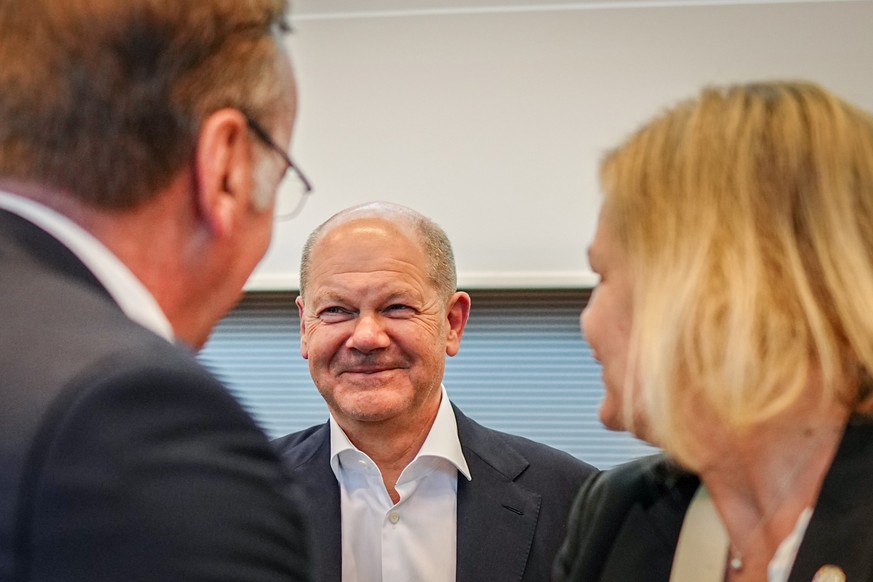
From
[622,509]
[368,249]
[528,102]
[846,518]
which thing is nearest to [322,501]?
[368,249]

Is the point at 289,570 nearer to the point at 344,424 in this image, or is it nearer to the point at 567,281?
the point at 344,424

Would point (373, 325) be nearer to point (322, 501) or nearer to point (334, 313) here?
point (334, 313)

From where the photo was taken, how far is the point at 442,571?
2053mm

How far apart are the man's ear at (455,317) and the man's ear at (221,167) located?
1425 millimetres

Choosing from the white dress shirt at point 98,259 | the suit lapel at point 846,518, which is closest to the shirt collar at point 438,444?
the suit lapel at point 846,518

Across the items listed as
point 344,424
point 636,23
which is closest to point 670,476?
point 344,424

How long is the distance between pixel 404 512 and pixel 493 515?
0.18m

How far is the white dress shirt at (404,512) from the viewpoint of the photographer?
2.03 meters

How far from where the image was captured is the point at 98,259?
0.85 metres

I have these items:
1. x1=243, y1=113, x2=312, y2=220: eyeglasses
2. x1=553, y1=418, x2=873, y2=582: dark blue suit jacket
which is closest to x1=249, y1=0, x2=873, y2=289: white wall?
x1=553, y1=418, x2=873, y2=582: dark blue suit jacket

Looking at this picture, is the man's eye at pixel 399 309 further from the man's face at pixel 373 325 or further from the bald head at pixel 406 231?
the bald head at pixel 406 231

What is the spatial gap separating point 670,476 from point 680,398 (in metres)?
0.26

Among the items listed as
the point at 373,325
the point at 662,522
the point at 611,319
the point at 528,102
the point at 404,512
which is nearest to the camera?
the point at 611,319

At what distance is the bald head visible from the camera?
7.56 feet
